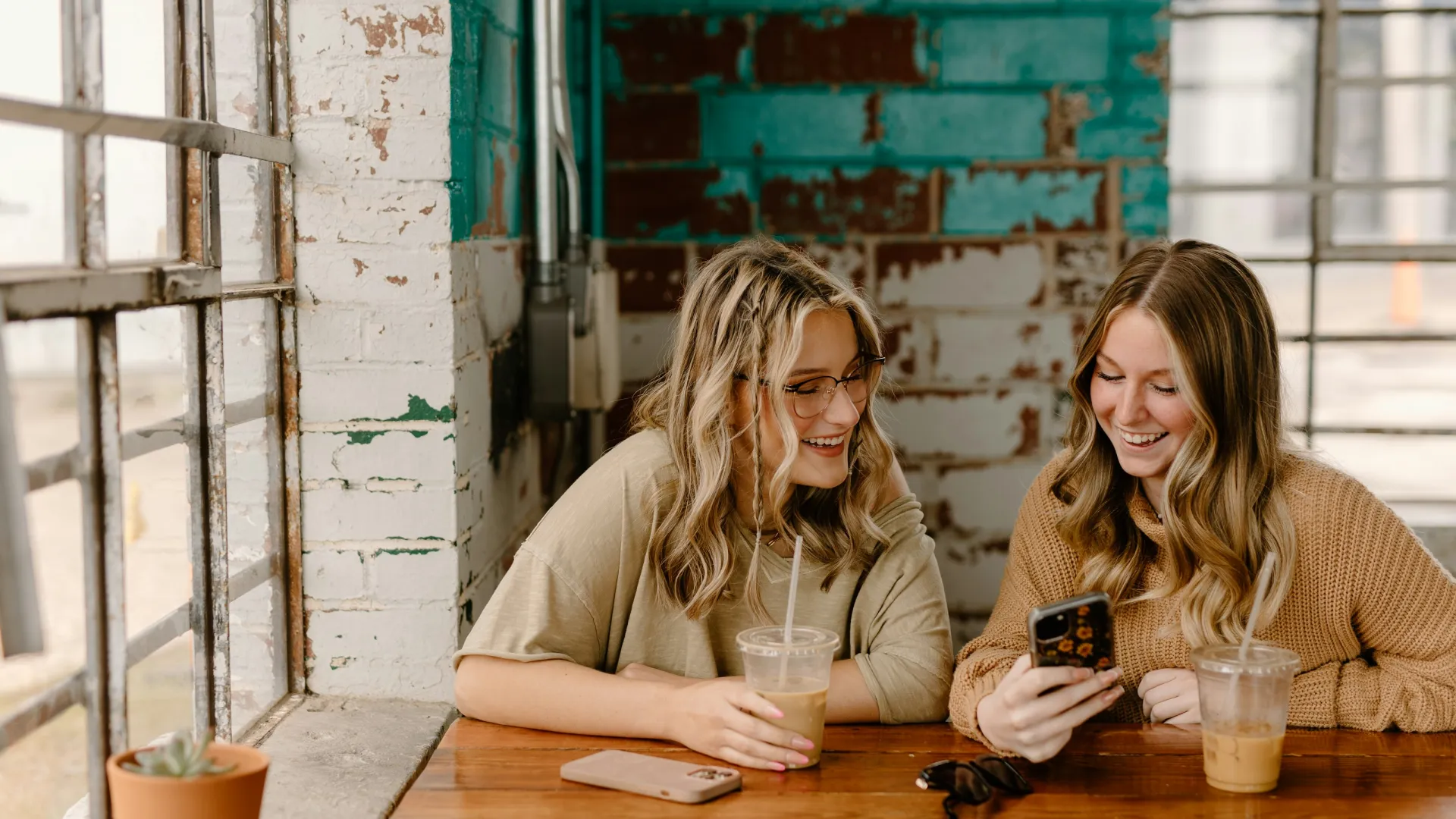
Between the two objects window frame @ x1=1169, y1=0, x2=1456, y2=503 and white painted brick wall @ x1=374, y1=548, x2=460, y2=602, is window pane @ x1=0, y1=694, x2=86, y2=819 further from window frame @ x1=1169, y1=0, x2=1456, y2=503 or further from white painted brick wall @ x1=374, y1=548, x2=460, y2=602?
window frame @ x1=1169, y1=0, x2=1456, y2=503

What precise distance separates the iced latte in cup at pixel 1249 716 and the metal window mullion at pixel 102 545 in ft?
3.44

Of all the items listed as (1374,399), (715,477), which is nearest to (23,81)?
(715,477)

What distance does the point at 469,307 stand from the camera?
6.10 feet

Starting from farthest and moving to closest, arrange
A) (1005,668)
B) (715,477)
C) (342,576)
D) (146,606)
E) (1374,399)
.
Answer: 1. (1374,399)
2. (342,576)
3. (715,477)
4. (1005,668)
5. (146,606)

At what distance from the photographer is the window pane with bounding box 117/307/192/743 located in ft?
4.43

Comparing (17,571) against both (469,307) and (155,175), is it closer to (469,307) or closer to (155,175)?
(155,175)

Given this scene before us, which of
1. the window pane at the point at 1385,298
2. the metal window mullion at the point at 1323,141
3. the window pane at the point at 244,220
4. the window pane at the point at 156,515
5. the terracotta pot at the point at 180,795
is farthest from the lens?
the window pane at the point at 1385,298

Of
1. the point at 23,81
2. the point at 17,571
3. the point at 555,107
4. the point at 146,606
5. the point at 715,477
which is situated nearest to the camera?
the point at 17,571

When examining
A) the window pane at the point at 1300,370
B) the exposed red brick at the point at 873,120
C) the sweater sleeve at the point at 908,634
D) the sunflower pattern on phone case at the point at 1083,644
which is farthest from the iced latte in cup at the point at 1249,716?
the window pane at the point at 1300,370

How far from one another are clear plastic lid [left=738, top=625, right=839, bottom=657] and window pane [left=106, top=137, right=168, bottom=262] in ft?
2.39

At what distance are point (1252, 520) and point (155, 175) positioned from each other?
1326 mm

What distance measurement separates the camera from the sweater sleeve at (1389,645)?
1.50 m

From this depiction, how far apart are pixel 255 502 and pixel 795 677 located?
796 mm

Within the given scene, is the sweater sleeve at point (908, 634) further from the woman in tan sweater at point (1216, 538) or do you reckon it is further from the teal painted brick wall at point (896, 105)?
the teal painted brick wall at point (896, 105)
